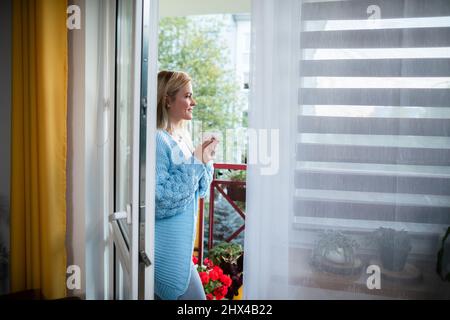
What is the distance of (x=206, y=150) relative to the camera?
5.30 ft

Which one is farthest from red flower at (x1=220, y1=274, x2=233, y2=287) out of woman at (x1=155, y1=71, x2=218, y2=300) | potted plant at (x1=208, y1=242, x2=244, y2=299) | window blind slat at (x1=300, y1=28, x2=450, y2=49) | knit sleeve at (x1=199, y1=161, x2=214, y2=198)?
window blind slat at (x1=300, y1=28, x2=450, y2=49)

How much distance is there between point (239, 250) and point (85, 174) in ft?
4.03

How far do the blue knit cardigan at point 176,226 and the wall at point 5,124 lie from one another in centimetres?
63

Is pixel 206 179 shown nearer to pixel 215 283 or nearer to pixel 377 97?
pixel 215 283

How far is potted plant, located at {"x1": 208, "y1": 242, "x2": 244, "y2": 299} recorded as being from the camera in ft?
7.13

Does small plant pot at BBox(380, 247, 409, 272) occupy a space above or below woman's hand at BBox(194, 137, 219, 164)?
below

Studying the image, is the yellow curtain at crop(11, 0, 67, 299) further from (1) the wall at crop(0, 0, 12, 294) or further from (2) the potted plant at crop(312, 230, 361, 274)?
(2) the potted plant at crop(312, 230, 361, 274)

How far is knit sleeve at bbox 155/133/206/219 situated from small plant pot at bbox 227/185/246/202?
3.11 feet

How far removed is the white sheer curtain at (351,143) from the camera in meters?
1.16

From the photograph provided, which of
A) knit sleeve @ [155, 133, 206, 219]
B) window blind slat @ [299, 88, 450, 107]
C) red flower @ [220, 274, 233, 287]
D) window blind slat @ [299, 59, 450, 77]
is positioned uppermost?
window blind slat @ [299, 59, 450, 77]

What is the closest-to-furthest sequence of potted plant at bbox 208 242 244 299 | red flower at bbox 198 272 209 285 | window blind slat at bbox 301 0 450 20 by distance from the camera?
1. window blind slat at bbox 301 0 450 20
2. red flower at bbox 198 272 209 285
3. potted plant at bbox 208 242 244 299

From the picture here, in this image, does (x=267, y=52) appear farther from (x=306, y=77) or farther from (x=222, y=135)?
(x=222, y=135)

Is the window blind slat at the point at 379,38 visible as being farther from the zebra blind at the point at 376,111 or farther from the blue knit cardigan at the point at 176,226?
the blue knit cardigan at the point at 176,226

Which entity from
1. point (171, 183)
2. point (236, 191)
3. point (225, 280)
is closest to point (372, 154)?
point (171, 183)
